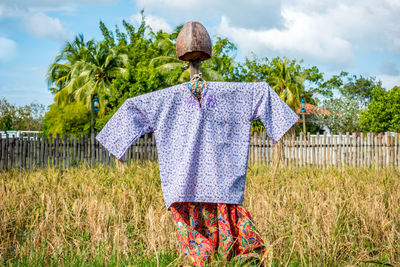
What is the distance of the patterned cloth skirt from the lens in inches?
91.7

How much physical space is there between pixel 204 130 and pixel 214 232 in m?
0.67

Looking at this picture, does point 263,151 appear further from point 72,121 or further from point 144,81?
point 72,121

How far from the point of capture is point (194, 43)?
2527 millimetres

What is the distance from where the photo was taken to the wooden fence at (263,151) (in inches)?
382

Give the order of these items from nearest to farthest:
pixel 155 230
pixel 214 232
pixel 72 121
Result: pixel 214 232 < pixel 155 230 < pixel 72 121

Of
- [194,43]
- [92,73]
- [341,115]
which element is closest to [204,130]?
[194,43]

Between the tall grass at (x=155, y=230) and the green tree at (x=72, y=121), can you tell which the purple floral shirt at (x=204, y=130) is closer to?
the tall grass at (x=155, y=230)

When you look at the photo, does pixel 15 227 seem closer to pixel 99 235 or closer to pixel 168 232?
pixel 99 235

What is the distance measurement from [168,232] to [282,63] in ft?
83.3

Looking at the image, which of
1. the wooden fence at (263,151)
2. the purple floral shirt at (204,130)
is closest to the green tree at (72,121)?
the wooden fence at (263,151)

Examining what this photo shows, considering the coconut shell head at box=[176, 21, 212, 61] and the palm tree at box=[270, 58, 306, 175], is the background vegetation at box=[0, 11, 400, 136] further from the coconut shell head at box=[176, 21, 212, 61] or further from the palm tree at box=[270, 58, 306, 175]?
the coconut shell head at box=[176, 21, 212, 61]

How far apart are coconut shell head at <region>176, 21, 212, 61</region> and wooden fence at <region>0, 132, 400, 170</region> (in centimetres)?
715

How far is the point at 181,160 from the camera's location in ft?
8.07

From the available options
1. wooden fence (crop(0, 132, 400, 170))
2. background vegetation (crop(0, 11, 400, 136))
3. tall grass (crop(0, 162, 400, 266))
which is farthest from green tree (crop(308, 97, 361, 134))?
tall grass (crop(0, 162, 400, 266))
